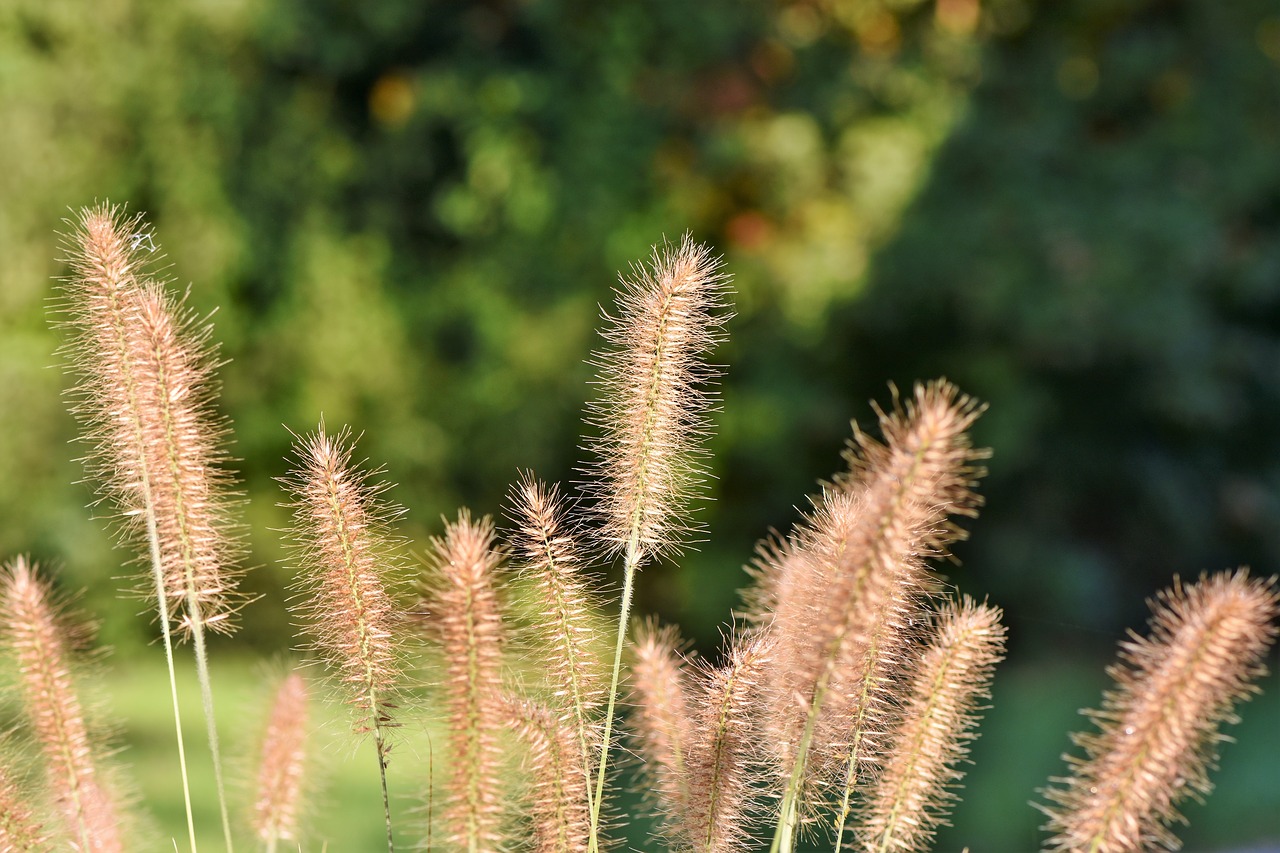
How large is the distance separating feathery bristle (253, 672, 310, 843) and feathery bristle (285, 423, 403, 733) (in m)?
0.38

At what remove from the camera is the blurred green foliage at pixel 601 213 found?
9.65 m

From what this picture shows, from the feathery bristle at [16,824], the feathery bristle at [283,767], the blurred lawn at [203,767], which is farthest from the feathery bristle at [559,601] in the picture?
the blurred lawn at [203,767]

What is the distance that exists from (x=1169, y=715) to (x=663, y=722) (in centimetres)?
64

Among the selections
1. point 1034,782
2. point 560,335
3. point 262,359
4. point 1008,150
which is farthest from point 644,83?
point 1034,782

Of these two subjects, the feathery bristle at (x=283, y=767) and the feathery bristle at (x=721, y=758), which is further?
the feathery bristle at (x=283, y=767)

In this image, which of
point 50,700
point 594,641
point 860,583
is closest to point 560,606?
point 594,641

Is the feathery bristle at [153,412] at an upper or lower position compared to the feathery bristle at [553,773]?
upper

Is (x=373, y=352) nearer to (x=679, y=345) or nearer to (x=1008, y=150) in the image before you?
(x=1008, y=150)

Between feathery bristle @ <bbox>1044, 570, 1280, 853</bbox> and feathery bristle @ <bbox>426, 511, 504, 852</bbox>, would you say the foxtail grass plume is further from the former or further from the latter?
feathery bristle @ <bbox>1044, 570, 1280, 853</bbox>

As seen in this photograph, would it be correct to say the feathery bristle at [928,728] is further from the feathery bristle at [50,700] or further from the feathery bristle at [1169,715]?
the feathery bristle at [50,700]

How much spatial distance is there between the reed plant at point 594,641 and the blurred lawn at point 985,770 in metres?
4.08

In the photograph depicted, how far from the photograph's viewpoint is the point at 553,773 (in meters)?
1.65

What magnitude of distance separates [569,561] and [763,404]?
8.13m

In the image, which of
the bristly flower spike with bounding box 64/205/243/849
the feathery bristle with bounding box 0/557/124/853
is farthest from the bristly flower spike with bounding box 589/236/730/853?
the feathery bristle with bounding box 0/557/124/853
